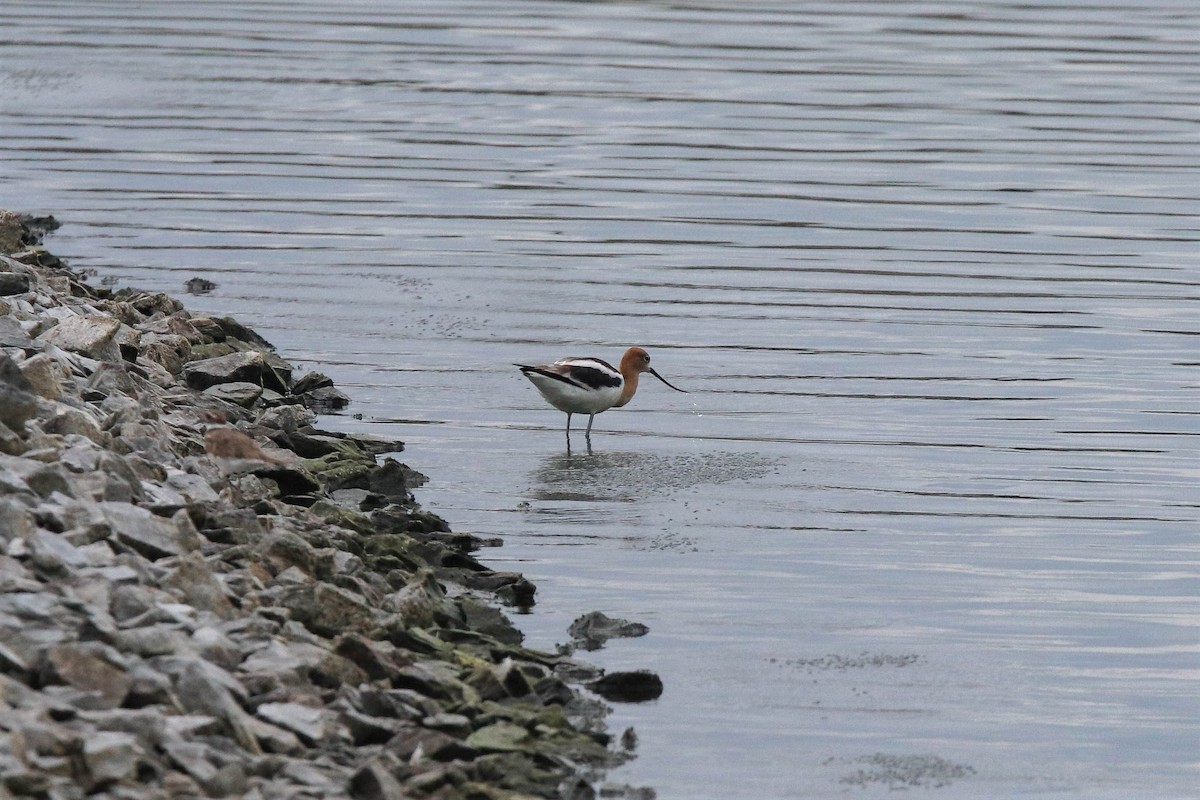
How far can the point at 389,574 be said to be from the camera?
9.95m

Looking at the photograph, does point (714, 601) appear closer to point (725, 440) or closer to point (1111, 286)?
point (725, 440)

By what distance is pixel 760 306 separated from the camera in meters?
18.6

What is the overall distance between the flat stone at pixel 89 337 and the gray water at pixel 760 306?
2239mm

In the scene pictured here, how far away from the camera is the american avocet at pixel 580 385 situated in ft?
45.5

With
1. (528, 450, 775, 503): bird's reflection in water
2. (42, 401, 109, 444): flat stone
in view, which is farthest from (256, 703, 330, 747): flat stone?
(528, 450, 775, 503): bird's reflection in water

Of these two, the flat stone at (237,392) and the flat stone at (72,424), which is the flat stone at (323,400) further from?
the flat stone at (72,424)

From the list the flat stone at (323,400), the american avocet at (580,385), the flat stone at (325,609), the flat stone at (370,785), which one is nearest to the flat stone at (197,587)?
the flat stone at (325,609)

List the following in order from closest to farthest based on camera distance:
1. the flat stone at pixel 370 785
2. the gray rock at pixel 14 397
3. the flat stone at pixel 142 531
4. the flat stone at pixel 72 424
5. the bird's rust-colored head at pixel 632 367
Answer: the flat stone at pixel 370 785, the flat stone at pixel 142 531, the gray rock at pixel 14 397, the flat stone at pixel 72 424, the bird's rust-colored head at pixel 632 367

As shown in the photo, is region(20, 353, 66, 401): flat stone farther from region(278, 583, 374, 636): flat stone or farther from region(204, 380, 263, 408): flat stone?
region(204, 380, 263, 408): flat stone

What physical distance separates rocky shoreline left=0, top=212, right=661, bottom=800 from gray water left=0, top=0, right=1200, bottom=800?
0.65 meters

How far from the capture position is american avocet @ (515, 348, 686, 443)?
45.5ft

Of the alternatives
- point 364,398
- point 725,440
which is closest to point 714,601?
point 725,440

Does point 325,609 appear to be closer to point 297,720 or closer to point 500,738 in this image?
point 500,738

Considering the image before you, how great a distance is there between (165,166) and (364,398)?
10772mm
